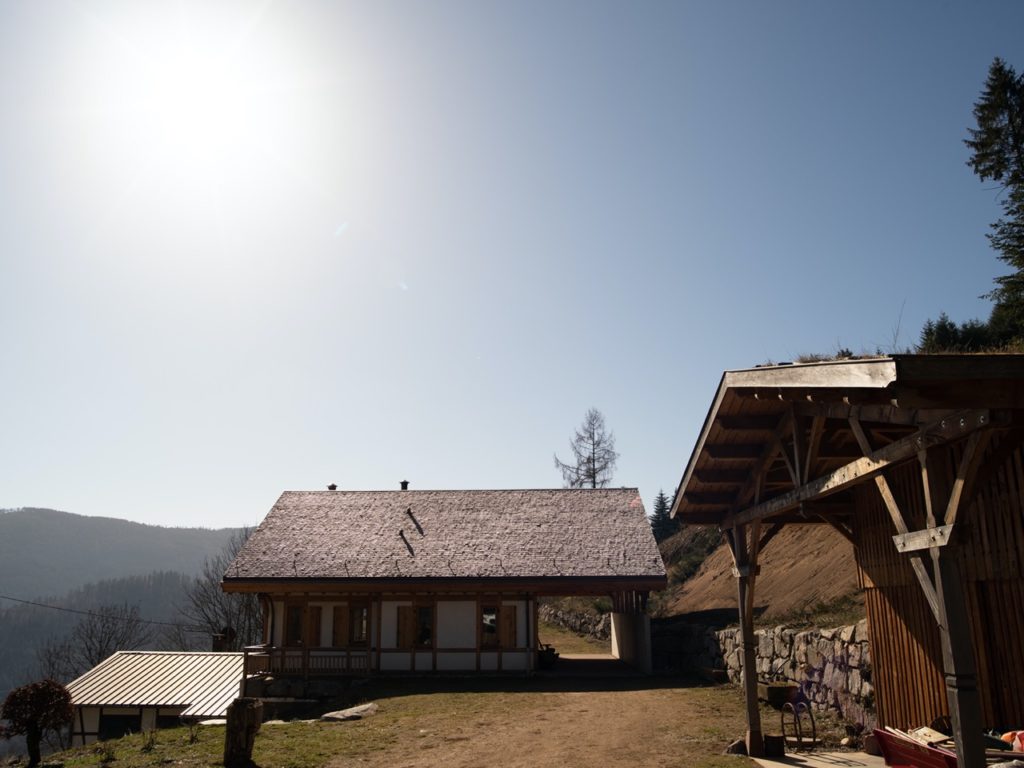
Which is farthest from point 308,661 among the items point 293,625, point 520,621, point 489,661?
point 520,621

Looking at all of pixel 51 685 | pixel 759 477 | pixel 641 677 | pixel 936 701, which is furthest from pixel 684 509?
pixel 51 685

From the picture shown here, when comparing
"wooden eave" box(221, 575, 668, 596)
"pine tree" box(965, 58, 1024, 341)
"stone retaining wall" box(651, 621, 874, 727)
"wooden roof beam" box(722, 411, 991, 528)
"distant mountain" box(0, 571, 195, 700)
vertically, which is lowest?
"distant mountain" box(0, 571, 195, 700)

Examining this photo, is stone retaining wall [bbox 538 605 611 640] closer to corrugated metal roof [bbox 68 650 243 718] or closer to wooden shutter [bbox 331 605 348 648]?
wooden shutter [bbox 331 605 348 648]

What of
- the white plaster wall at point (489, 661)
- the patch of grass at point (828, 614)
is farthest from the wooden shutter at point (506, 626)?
the patch of grass at point (828, 614)

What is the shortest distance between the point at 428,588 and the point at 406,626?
148 centimetres

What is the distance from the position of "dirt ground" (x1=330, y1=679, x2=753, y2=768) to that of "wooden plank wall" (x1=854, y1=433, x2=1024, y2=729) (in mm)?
2707

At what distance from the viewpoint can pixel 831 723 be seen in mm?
13617

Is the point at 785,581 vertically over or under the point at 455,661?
over

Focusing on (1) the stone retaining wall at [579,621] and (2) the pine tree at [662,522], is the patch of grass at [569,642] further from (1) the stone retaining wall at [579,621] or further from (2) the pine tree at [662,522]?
(2) the pine tree at [662,522]

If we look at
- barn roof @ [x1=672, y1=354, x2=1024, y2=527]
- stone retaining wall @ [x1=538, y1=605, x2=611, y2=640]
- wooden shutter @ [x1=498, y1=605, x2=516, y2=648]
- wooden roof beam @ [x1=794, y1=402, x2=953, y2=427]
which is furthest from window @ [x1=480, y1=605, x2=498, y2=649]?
wooden roof beam @ [x1=794, y1=402, x2=953, y2=427]

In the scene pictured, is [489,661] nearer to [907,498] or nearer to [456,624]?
[456,624]

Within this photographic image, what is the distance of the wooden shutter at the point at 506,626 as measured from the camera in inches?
968

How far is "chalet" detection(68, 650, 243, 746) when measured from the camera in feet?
82.0

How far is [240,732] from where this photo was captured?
39.5 ft
